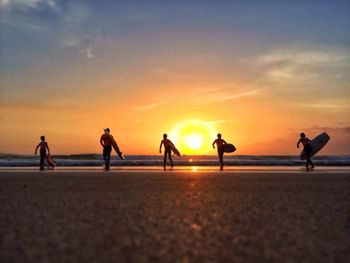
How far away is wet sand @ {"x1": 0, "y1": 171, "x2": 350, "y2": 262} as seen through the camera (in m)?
3.87

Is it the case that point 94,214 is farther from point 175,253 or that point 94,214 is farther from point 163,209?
point 175,253

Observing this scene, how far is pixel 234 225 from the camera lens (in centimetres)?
530

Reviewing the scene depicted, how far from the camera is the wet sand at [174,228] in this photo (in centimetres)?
387

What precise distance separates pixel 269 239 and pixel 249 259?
0.88m

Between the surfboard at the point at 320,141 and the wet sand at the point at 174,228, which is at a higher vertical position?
the surfboard at the point at 320,141

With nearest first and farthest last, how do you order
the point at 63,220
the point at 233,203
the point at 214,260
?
the point at 214,260, the point at 63,220, the point at 233,203

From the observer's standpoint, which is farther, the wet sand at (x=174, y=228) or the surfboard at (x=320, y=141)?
the surfboard at (x=320, y=141)

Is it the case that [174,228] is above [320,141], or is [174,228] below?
→ below

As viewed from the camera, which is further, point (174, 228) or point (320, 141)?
point (320, 141)

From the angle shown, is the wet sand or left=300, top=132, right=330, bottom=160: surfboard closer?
the wet sand

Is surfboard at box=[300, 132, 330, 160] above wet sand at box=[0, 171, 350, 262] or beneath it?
above

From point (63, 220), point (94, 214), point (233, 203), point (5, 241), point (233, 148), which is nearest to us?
point (5, 241)

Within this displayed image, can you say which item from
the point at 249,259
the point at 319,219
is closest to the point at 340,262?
the point at 249,259

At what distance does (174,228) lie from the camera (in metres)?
5.05
